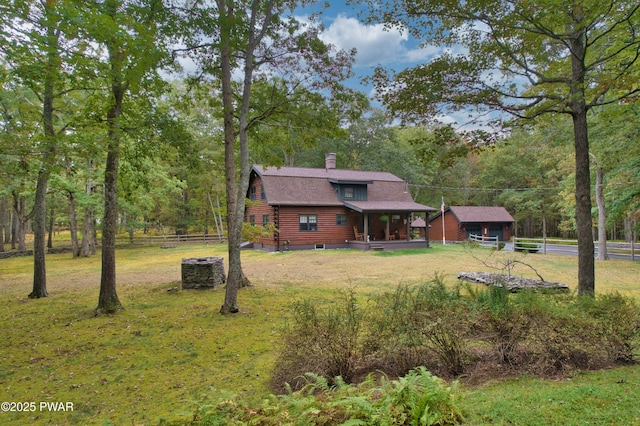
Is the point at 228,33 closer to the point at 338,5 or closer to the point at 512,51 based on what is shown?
the point at 338,5

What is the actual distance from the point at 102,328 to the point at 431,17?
887cm

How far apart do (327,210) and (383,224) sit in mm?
5239

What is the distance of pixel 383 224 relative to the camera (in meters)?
26.4

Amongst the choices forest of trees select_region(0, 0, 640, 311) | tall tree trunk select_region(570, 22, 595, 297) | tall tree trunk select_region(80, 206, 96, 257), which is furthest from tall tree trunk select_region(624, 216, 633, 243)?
tall tree trunk select_region(80, 206, 96, 257)

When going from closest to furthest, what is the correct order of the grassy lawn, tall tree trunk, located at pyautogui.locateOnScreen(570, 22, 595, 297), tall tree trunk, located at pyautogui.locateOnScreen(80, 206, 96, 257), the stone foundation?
the grassy lawn → tall tree trunk, located at pyautogui.locateOnScreen(570, 22, 595, 297) → the stone foundation → tall tree trunk, located at pyautogui.locateOnScreen(80, 206, 96, 257)

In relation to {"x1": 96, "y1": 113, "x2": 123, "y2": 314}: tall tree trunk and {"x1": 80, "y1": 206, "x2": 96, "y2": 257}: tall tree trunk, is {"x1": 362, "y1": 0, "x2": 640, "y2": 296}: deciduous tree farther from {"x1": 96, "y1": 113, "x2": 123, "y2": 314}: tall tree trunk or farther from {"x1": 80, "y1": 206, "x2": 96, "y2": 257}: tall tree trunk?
{"x1": 80, "y1": 206, "x2": 96, "y2": 257}: tall tree trunk

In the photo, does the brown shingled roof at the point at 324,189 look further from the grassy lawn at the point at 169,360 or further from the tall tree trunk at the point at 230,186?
the tall tree trunk at the point at 230,186

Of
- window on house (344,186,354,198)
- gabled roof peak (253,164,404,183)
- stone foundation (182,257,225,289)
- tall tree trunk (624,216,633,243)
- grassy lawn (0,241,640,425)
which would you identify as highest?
gabled roof peak (253,164,404,183)

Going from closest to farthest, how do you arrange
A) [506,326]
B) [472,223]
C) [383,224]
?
[506,326], [383,224], [472,223]

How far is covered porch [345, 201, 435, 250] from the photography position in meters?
23.1

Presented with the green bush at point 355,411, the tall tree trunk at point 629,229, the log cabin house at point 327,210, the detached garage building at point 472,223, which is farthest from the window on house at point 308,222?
the green bush at point 355,411

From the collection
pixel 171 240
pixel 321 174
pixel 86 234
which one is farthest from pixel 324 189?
pixel 86 234

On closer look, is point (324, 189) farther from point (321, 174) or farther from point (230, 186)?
point (230, 186)

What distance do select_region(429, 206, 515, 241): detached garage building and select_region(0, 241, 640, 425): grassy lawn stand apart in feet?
69.0
